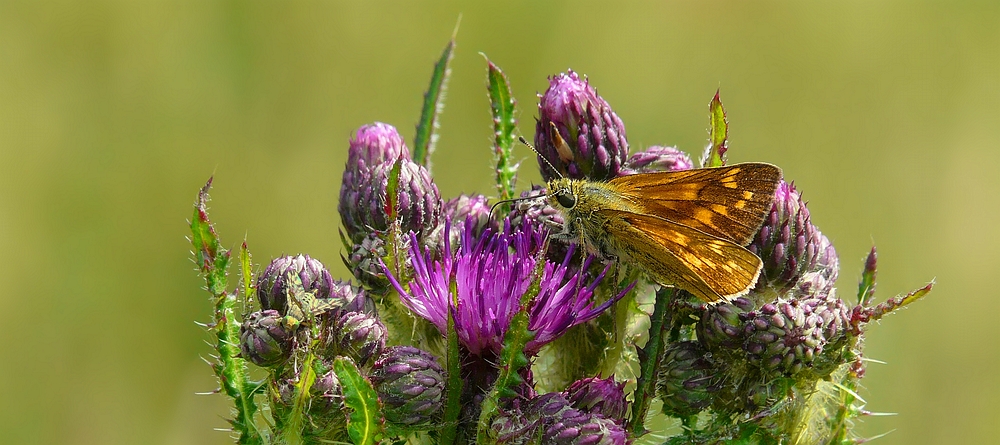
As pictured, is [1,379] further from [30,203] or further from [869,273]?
[869,273]

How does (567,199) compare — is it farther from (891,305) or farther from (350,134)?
(350,134)

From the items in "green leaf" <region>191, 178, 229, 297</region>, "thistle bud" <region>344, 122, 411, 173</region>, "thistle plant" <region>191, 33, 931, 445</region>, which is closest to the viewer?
"thistle plant" <region>191, 33, 931, 445</region>

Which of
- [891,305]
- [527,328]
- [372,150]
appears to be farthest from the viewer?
[372,150]

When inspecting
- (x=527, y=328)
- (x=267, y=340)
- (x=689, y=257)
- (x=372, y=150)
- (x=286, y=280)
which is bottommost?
(x=267, y=340)

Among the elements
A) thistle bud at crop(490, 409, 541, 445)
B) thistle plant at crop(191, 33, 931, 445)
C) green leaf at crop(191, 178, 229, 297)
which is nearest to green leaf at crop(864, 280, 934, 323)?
thistle plant at crop(191, 33, 931, 445)

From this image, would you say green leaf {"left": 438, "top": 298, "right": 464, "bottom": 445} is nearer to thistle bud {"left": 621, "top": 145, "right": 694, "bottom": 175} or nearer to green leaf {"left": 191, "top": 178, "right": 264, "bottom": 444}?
green leaf {"left": 191, "top": 178, "right": 264, "bottom": 444}

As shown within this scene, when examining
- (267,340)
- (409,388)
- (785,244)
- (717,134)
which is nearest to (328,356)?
(267,340)

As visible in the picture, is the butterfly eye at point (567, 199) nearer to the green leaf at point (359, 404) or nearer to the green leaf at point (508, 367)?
the green leaf at point (508, 367)
